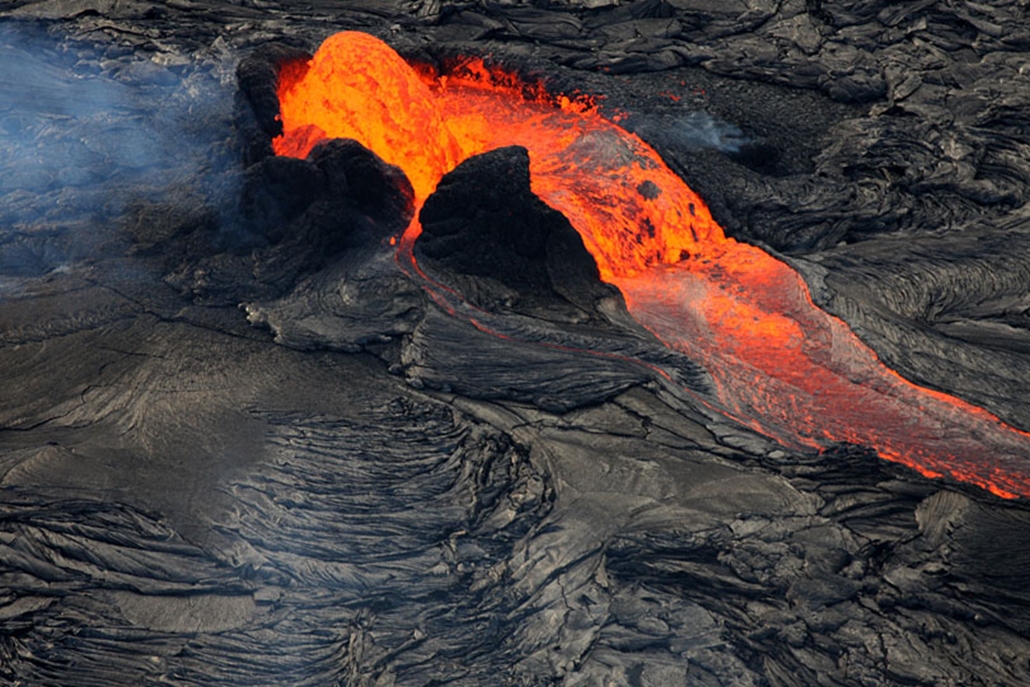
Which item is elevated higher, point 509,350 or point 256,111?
point 256,111

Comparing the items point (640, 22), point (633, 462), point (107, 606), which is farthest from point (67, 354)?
point (640, 22)

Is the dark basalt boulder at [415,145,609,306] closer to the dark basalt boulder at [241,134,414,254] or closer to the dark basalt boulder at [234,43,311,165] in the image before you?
the dark basalt boulder at [241,134,414,254]

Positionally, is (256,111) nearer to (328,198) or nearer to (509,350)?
(328,198)

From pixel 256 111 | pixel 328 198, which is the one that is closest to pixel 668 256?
pixel 328 198

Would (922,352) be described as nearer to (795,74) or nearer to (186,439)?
(795,74)

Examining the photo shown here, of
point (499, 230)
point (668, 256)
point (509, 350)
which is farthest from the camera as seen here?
point (668, 256)

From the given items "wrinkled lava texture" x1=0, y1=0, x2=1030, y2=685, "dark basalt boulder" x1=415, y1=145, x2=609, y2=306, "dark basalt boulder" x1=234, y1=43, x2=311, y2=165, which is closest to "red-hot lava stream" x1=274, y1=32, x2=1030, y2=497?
"wrinkled lava texture" x1=0, y1=0, x2=1030, y2=685

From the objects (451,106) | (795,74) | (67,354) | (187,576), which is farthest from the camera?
(795,74)

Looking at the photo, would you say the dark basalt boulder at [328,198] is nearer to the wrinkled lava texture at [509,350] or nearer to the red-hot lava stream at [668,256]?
the wrinkled lava texture at [509,350]
